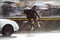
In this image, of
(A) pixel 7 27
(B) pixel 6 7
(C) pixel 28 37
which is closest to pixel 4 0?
(B) pixel 6 7

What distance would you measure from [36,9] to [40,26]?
52 centimetres

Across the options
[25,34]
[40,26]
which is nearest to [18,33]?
[25,34]

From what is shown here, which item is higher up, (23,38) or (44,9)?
(44,9)

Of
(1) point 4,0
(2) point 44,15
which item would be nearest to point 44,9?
(2) point 44,15

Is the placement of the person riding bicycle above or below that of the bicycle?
above

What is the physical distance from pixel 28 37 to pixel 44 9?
0.96m

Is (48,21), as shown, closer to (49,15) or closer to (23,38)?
(49,15)

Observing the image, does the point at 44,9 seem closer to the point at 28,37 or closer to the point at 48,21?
the point at 48,21

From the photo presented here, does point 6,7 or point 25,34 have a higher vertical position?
point 6,7

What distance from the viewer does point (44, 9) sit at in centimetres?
783

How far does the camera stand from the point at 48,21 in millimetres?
7875

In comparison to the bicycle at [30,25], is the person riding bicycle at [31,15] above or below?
above

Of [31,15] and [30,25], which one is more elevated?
[31,15]

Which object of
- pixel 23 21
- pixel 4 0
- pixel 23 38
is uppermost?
pixel 4 0
